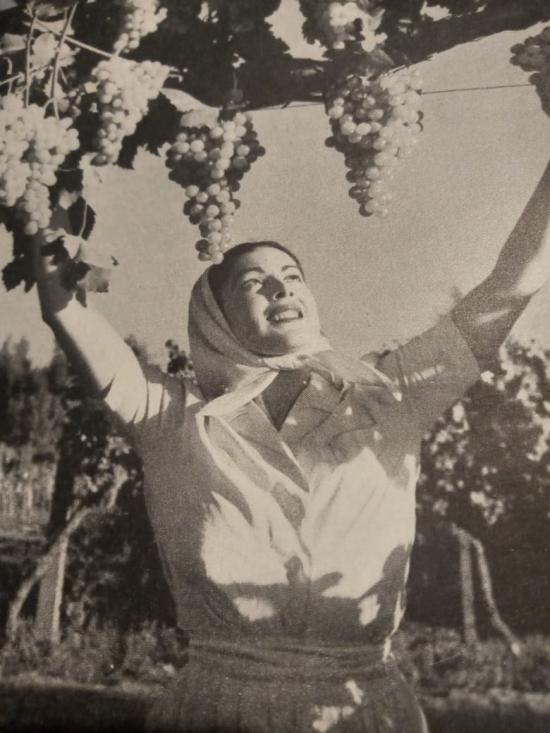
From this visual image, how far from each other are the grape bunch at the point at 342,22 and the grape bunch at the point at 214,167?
197 millimetres

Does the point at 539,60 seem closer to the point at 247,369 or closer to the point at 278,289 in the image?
the point at 278,289

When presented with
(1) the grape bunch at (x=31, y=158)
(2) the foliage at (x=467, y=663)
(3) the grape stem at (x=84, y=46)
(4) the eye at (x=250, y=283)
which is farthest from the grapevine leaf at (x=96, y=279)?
(2) the foliage at (x=467, y=663)

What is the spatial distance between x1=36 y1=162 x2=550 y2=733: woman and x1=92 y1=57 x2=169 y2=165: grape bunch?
0.31m

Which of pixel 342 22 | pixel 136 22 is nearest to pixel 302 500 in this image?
pixel 342 22

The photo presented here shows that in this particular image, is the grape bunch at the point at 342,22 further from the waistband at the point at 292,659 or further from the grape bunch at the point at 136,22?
the waistband at the point at 292,659

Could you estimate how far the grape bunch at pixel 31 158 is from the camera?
148 cm

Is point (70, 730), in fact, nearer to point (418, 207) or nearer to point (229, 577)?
point (229, 577)

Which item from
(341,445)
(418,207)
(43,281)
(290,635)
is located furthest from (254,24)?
(290,635)

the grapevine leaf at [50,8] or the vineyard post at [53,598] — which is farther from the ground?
the grapevine leaf at [50,8]

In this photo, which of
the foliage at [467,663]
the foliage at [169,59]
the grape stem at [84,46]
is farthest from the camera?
the grape stem at [84,46]

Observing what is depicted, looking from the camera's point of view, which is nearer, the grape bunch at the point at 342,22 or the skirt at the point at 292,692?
the skirt at the point at 292,692

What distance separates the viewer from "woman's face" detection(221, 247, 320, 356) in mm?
1413

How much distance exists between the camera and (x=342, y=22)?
1452 mm

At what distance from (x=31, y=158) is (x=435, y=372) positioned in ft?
2.63
